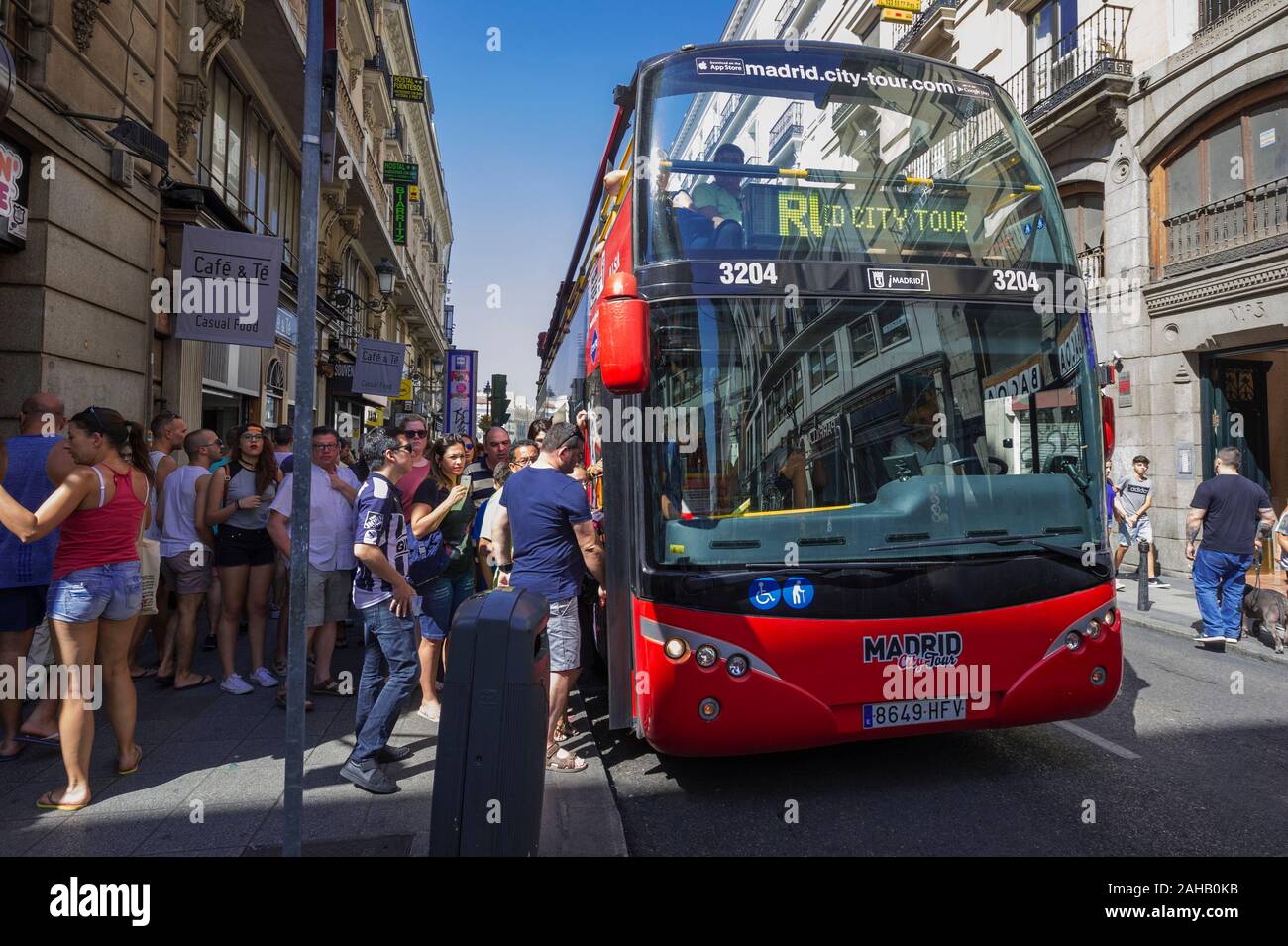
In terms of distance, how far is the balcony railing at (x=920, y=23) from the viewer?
19.5 metres

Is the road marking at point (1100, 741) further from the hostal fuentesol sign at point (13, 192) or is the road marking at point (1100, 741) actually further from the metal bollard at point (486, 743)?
the hostal fuentesol sign at point (13, 192)

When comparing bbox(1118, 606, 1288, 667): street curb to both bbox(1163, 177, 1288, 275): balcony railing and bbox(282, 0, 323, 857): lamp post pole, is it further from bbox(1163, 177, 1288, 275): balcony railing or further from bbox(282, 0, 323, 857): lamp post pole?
bbox(282, 0, 323, 857): lamp post pole

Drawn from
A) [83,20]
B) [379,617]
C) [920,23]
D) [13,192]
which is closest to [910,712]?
[379,617]

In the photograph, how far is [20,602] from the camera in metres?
4.39

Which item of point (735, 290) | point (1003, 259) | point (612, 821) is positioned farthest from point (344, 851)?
point (1003, 259)

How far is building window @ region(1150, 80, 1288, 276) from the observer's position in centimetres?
1177

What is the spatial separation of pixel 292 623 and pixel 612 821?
2038 millimetres

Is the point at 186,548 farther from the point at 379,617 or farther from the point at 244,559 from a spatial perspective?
the point at 379,617

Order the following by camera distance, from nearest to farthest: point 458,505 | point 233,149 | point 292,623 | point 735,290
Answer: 1. point 292,623
2. point 735,290
3. point 458,505
4. point 233,149

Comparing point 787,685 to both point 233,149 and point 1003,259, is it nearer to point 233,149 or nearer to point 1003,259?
point 1003,259

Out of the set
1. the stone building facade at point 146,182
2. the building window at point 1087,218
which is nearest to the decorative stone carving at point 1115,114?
the building window at point 1087,218

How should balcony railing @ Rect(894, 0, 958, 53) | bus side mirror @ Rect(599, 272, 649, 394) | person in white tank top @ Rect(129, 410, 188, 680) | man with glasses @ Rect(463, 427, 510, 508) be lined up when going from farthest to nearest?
balcony railing @ Rect(894, 0, 958, 53), man with glasses @ Rect(463, 427, 510, 508), person in white tank top @ Rect(129, 410, 188, 680), bus side mirror @ Rect(599, 272, 649, 394)

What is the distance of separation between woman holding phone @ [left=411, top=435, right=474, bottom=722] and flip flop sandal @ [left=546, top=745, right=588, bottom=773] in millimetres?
899

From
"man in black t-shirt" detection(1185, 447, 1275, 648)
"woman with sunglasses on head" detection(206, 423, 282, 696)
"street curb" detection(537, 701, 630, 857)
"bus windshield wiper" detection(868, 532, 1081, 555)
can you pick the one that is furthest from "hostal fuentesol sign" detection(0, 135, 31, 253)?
"man in black t-shirt" detection(1185, 447, 1275, 648)
